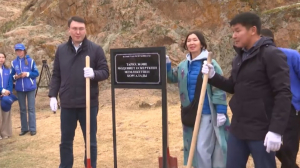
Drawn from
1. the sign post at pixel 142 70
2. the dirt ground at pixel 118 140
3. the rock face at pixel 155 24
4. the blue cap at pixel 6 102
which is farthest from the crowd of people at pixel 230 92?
the rock face at pixel 155 24

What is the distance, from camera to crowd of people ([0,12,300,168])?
8.65ft

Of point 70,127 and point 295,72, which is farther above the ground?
point 295,72

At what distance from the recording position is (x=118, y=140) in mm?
6805

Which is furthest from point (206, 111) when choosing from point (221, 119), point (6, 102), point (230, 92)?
point (6, 102)

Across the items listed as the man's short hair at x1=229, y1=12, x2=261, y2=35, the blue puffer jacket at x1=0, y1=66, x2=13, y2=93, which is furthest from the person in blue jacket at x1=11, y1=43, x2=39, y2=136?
the man's short hair at x1=229, y1=12, x2=261, y2=35

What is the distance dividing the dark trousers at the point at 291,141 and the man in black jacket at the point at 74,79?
80.6 inches

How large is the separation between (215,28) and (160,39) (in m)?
1.81

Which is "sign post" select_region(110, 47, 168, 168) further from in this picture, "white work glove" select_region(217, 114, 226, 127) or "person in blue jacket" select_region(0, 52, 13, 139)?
"person in blue jacket" select_region(0, 52, 13, 139)

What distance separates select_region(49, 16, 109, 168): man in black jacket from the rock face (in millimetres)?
7161

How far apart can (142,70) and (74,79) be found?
31.0 inches

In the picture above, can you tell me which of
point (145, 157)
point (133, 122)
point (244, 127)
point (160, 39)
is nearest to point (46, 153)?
point (145, 157)

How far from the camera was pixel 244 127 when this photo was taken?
109 inches

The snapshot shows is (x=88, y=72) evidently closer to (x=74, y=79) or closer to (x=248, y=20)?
(x=74, y=79)

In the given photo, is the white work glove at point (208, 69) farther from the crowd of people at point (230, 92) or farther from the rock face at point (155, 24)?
the rock face at point (155, 24)
